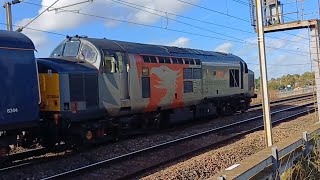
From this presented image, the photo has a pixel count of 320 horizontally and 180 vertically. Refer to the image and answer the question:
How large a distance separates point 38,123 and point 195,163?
4212 mm

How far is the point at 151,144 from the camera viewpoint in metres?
13.4

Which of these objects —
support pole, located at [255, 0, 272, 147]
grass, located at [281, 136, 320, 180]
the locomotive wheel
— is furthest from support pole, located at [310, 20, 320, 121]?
the locomotive wheel

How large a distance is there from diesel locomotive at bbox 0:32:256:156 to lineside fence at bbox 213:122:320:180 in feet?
20.9

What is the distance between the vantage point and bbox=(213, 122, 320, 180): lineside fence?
489 centimetres

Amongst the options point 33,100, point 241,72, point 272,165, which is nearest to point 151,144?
point 33,100

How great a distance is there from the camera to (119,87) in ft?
44.7

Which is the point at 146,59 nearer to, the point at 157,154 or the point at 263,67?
the point at 157,154

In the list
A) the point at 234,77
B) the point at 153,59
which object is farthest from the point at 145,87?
the point at 234,77

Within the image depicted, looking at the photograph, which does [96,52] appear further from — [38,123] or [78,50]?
[38,123]

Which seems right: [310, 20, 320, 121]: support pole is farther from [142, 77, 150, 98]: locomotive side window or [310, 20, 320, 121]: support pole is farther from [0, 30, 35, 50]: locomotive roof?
[0, 30, 35, 50]: locomotive roof

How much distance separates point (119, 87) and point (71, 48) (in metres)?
2.15

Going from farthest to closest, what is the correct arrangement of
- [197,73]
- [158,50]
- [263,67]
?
1. [197,73]
2. [158,50]
3. [263,67]

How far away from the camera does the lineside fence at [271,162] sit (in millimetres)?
4886

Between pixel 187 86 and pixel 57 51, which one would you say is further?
pixel 187 86
